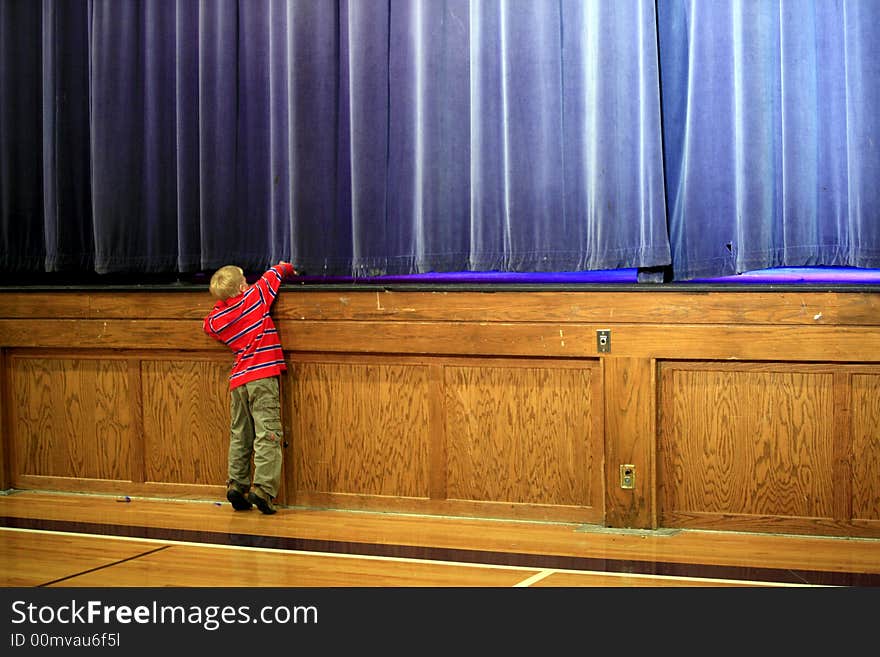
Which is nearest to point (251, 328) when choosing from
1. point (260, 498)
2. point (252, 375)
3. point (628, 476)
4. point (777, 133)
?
point (252, 375)

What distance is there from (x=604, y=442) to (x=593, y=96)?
1250mm

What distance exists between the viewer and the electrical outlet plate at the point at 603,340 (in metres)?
4.04

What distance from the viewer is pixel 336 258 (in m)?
4.46

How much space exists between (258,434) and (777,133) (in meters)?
2.22

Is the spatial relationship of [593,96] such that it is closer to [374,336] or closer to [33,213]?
[374,336]

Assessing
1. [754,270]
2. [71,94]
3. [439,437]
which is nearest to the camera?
[754,270]

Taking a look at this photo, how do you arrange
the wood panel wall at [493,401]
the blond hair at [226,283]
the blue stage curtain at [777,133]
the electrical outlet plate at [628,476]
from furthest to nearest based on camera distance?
the blond hair at [226,283] < the electrical outlet plate at [628,476] < the wood panel wall at [493,401] < the blue stage curtain at [777,133]

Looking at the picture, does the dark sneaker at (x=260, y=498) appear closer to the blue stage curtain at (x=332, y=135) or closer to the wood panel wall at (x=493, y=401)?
the wood panel wall at (x=493, y=401)

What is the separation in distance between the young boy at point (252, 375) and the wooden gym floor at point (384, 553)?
14 centimetres

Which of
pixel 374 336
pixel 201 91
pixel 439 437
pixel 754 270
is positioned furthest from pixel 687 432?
pixel 201 91

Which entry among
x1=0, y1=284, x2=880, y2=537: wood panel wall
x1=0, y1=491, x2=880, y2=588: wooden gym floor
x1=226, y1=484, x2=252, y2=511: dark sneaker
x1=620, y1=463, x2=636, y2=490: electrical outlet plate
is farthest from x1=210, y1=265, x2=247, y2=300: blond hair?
x1=620, y1=463, x2=636, y2=490: electrical outlet plate

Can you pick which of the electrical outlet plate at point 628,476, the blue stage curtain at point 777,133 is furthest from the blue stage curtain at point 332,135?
the electrical outlet plate at point 628,476

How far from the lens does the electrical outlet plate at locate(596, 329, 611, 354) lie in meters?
4.04

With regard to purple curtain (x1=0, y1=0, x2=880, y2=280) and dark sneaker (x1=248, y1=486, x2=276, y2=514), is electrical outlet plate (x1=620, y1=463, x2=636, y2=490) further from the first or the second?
dark sneaker (x1=248, y1=486, x2=276, y2=514)
